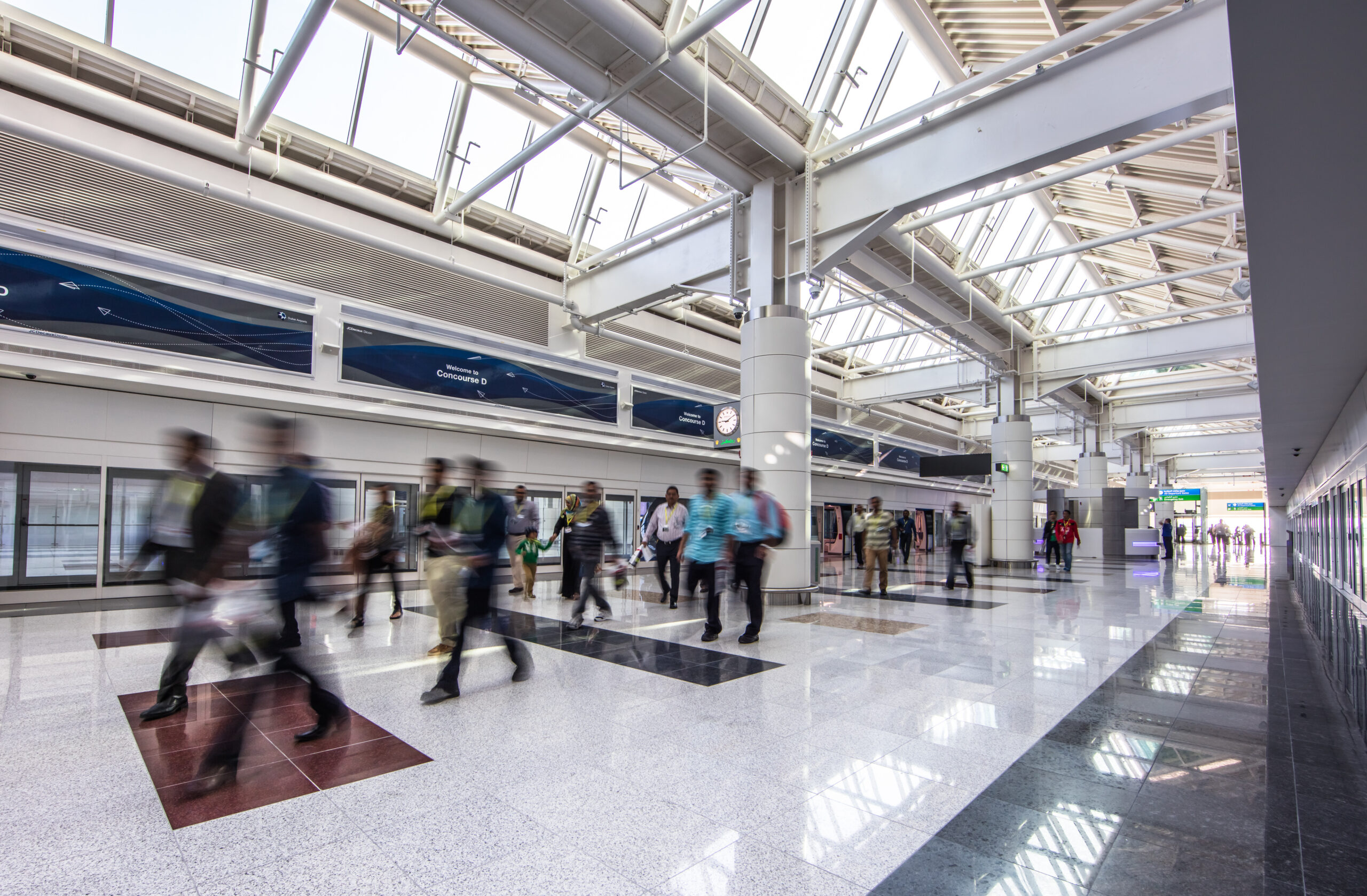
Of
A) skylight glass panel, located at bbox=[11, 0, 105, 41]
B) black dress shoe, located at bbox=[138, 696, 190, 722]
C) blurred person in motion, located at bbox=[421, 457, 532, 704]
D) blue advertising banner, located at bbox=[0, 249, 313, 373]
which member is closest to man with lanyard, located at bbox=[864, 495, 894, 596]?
blurred person in motion, located at bbox=[421, 457, 532, 704]

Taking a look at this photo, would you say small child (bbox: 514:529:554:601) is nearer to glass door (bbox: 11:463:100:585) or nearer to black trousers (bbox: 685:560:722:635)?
black trousers (bbox: 685:560:722:635)

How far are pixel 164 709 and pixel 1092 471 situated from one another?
31836 millimetres

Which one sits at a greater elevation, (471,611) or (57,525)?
(57,525)

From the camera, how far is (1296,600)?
1331 cm

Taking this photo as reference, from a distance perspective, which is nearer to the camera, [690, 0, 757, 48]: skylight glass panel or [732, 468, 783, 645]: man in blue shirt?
[732, 468, 783, 645]: man in blue shirt

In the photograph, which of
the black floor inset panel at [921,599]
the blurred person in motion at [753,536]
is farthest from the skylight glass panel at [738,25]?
the black floor inset panel at [921,599]

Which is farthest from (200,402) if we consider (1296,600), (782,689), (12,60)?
(1296,600)

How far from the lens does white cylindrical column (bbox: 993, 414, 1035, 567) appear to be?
68.1ft

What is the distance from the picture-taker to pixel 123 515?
37.0 feet

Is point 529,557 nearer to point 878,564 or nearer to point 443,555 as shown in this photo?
point 443,555

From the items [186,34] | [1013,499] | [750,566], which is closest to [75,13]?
[186,34]

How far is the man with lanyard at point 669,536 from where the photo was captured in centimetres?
1031

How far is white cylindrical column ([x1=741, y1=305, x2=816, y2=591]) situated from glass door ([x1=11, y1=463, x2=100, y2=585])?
10608 mm

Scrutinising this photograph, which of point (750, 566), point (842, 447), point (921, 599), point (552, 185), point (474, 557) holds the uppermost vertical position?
point (552, 185)
